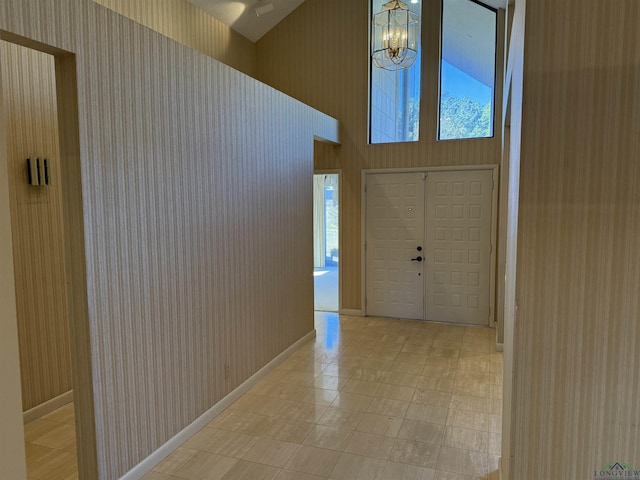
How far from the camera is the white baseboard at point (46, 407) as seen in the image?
3.36 m

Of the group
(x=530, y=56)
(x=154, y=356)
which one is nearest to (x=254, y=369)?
(x=154, y=356)

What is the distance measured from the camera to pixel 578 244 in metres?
1.51

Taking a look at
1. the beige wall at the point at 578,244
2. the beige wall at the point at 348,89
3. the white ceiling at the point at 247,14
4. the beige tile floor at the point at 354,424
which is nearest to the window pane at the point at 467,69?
the beige wall at the point at 348,89

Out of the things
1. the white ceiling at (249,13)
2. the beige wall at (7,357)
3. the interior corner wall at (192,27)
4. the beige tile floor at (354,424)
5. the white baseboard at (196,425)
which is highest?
the white ceiling at (249,13)

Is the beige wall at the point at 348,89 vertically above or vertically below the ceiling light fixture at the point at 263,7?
below

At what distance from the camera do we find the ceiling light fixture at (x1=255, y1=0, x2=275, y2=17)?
5.62 meters

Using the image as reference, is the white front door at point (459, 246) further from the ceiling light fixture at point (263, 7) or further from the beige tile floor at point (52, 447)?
the beige tile floor at point (52, 447)

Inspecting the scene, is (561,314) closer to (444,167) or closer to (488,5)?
(444,167)

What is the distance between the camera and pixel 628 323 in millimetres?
1500

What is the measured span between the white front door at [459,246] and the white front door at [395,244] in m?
0.15

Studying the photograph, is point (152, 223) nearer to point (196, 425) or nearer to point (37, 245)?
point (37, 245)

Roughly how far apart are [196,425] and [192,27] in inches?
170

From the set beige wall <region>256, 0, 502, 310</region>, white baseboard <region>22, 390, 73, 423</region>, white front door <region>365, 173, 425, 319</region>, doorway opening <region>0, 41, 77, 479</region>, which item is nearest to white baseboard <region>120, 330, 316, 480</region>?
doorway opening <region>0, 41, 77, 479</region>

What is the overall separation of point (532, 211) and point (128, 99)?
2.26m
